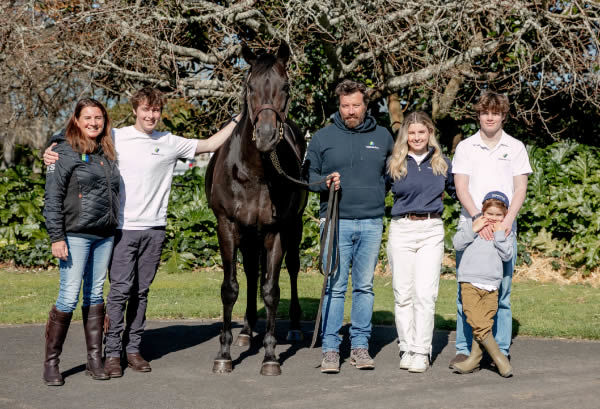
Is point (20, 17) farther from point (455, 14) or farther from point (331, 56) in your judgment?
point (455, 14)

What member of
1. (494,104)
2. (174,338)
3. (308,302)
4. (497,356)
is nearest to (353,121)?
(494,104)

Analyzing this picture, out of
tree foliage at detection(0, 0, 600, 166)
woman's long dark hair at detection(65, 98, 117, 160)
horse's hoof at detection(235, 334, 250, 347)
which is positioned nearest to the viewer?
woman's long dark hair at detection(65, 98, 117, 160)

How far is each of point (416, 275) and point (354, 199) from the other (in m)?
0.79

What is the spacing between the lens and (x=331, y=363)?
195 inches

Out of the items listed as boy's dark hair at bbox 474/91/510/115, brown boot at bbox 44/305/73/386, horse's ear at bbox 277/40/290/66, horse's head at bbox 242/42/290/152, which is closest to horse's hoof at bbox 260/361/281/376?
brown boot at bbox 44/305/73/386

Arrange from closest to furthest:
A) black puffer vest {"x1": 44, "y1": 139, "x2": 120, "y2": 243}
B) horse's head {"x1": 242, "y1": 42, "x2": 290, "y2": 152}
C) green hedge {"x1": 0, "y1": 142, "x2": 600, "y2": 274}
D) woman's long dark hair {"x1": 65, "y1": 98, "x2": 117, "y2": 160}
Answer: horse's head {"x1": 242, "y1": 42, "x2": 290, "y2": 152} < black puffer vest {"x1": 44, "y1": 139, "x2": 120, "y2": 243} < woman's long dark hair {"x1": 65, "y1": 98, "x2": 117, "y2": 160} < green hedge {"x1": 0, "y1": 142, "x2": 600, "y2": 274}

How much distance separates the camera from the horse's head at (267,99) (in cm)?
434

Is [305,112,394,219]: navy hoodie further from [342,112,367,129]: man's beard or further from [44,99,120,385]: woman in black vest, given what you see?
[44,99,120,385]: woman in black vest

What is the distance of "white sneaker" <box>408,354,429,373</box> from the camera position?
16.1 feet

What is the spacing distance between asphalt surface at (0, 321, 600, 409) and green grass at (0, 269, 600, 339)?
2.45 feet

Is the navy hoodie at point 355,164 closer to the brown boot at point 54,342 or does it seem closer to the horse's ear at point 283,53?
the horse's ear at point 283,53

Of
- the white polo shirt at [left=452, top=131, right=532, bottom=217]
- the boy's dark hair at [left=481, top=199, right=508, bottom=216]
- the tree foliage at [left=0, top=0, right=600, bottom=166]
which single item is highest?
the tree foliage at [left=0, top=0, right=600, bottom=166]

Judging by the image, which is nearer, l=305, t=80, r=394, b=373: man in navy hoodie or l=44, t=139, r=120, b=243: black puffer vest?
l=44, t=139, r=120, b=243: black puffer vest

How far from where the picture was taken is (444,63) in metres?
9.88
